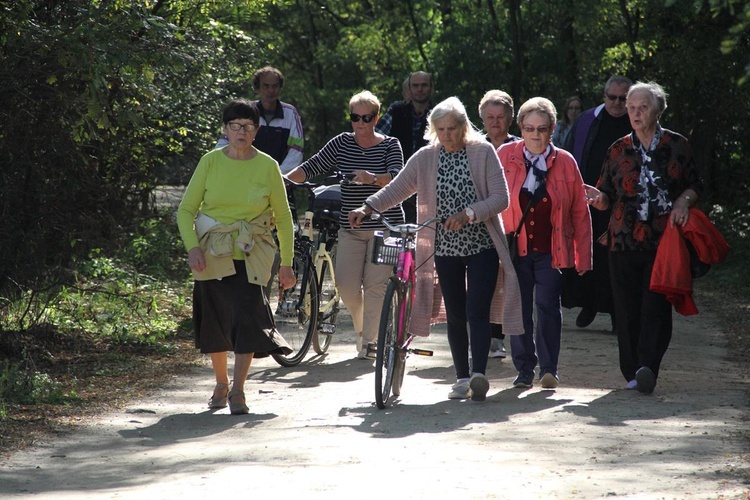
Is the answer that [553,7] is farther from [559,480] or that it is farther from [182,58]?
[559,480]

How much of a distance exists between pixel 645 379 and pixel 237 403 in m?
2.72

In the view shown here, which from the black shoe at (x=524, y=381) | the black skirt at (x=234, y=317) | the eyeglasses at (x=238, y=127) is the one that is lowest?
the black shoe at (x=524, y=381)

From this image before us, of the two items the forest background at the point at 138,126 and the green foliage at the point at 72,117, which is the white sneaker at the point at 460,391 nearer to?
the forest background at the point at 138,126

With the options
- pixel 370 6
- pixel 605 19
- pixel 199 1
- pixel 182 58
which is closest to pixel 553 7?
pixel 605 19

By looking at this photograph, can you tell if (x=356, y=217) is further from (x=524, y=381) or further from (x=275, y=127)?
(x=275, y=127)

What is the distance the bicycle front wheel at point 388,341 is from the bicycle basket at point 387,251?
0.29 meters

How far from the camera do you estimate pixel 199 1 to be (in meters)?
12.3

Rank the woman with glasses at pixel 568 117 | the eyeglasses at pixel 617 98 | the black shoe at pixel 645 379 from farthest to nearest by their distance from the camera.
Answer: the woman with glasses at pixel 568 117 → the eyeglasses at pixel 617 98 → the black shoe at pixel 645 379

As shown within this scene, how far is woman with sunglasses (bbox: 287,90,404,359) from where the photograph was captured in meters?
10.0

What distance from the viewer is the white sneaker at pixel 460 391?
843cm

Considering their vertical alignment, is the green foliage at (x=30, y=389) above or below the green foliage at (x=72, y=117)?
below

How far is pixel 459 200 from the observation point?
824 centimetres

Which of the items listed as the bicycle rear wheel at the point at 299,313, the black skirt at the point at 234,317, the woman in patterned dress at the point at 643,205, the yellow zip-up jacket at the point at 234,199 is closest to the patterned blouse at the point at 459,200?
the woman in patterned dress at the point at 643,205

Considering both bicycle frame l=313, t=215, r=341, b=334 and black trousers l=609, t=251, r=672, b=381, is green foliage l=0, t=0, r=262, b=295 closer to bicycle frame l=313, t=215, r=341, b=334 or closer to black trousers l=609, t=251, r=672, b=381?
bicycle frame l=313, t=215, r=341, b=334
